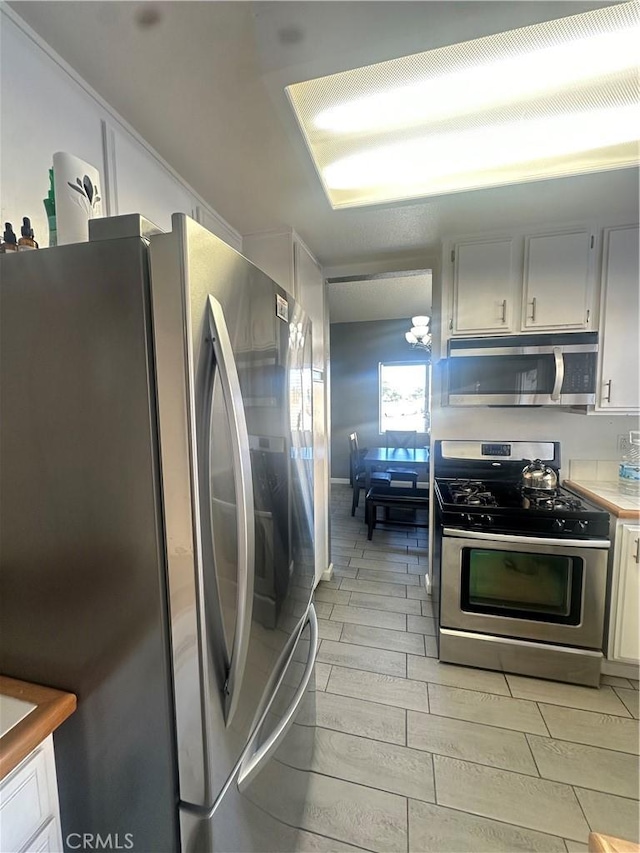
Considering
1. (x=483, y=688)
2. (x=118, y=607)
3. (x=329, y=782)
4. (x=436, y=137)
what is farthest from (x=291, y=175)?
(x=483, y=688)

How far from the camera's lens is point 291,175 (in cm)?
164

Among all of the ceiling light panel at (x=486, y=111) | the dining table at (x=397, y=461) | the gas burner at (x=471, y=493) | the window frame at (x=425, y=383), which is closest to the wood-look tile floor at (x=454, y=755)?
the gas burner at (x=471, y=493)

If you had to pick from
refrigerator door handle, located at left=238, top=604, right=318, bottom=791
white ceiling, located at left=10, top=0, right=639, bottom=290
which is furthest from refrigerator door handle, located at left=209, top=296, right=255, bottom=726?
white ceiling, located at left=10, top=0, right=639, bottom=290

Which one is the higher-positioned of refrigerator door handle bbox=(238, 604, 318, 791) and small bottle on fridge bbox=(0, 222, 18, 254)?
small bottle on fridge bbox=(0, 222, 18, 254)

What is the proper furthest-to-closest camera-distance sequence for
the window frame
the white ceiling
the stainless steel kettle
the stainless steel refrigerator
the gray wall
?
the gray wall → the window frame → the stainless steel kettle → the white ceiling → the stainless steel refrigerator

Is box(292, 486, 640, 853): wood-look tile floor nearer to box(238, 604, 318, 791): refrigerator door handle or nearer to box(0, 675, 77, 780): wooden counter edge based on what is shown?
box(238, 604, 318, 791): refrigerator door handle

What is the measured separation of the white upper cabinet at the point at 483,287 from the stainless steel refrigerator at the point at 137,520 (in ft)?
6.30

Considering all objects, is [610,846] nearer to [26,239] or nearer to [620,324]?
[26,239]

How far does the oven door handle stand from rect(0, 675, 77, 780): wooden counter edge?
5.85 feet

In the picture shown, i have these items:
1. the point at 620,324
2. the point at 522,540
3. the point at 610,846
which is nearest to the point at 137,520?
the point at 610,846

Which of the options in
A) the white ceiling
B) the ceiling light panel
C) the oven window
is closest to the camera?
the white ceiling

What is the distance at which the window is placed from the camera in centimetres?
594

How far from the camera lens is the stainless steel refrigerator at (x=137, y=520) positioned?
0.69 m

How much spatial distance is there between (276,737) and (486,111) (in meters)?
2.20
